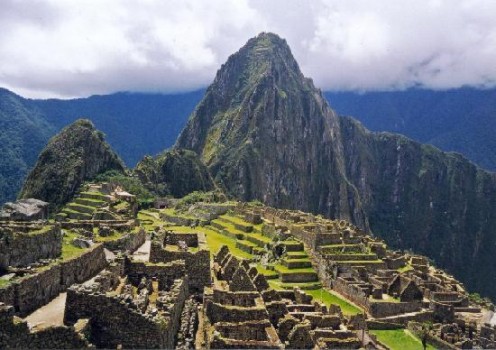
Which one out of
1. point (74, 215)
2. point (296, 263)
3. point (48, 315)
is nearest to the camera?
point (48, 315)

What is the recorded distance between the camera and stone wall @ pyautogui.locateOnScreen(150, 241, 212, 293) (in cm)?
2523

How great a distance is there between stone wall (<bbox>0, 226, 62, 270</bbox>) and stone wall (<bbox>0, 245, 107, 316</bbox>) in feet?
5.67

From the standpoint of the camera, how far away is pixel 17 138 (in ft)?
447

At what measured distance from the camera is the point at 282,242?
72.4m

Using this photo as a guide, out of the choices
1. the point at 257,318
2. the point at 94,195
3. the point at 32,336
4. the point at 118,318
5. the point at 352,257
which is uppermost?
the point at 94,195

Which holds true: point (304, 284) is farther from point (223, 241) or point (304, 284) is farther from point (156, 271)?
point (156, 271)

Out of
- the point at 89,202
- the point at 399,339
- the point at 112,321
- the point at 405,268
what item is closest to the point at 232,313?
the point at 112,321

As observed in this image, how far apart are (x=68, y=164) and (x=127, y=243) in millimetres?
98305

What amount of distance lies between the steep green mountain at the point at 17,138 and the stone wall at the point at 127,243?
82512mm

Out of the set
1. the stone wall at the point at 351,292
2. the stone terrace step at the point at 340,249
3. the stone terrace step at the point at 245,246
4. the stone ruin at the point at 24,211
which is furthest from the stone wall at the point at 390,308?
the stone ruin at the point at 24,211

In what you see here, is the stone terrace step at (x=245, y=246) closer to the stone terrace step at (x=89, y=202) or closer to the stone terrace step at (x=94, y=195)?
the stone terrace step at (x=89, y=202)

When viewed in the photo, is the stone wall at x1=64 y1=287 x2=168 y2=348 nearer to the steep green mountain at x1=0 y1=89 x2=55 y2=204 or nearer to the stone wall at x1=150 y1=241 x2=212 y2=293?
the stone wall at x1=150 y1=241 x2=212 y2=293

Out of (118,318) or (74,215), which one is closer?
(118,318)

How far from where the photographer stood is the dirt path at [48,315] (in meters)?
16.4
